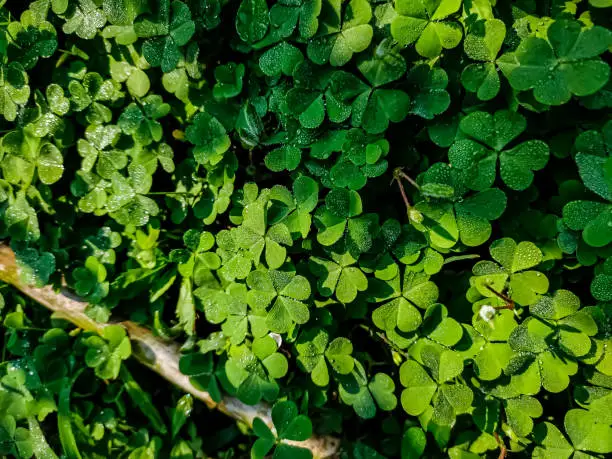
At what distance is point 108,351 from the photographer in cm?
221

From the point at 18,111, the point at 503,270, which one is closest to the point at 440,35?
the point at 503,270

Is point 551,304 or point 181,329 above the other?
point 551,304

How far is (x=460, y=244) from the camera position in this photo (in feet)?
5.44

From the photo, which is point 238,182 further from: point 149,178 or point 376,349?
point 376,349

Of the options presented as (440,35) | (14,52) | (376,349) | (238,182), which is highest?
(14,52)

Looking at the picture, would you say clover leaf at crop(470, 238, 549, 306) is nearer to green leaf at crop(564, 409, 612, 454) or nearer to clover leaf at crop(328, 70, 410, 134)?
green leaf at crop(564, 409, 612, 454)

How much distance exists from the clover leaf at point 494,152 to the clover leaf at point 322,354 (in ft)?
2.36

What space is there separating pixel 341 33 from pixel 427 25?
0.87 ft

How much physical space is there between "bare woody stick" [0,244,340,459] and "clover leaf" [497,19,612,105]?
145 cm

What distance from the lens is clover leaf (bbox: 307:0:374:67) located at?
5.10ft

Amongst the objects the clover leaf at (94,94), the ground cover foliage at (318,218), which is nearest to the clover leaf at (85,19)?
the ground cover foliage at (318,218)

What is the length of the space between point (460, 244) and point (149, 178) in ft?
4.06

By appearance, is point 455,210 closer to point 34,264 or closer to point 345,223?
point 345,223

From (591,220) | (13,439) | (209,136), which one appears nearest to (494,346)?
(591,220)
